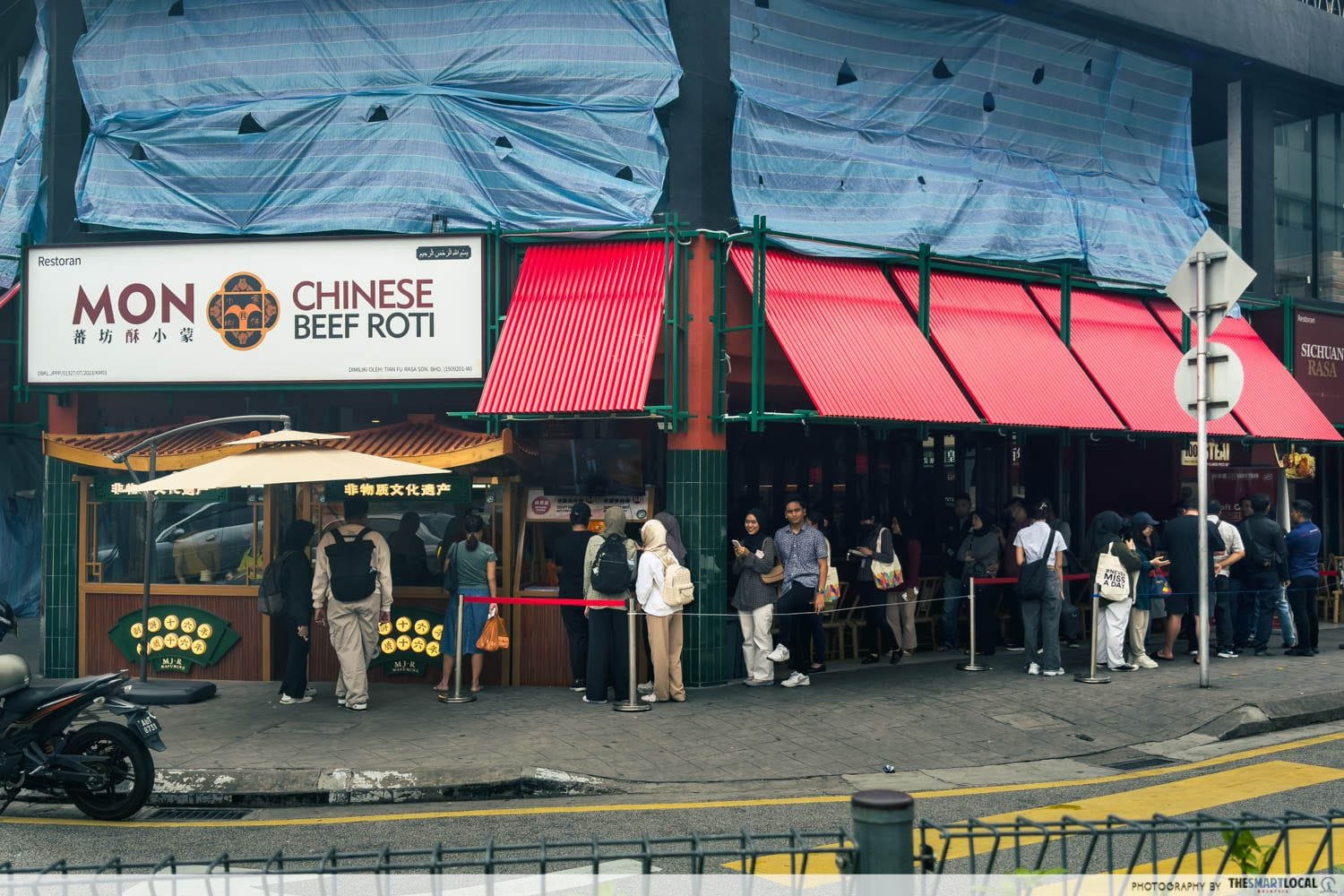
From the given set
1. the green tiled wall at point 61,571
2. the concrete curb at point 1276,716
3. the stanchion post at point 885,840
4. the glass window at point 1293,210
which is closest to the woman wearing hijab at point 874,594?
the concrete curb at point 1276,716

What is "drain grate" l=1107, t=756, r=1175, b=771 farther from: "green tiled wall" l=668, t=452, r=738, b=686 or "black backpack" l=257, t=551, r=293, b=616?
"black backpack" l=257, t=551, r=293, b=616

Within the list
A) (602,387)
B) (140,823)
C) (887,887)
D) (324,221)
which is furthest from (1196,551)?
(887,887)

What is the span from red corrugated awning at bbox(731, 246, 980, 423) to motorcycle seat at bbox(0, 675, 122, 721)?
254 inches

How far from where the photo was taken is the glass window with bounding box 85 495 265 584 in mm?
12820

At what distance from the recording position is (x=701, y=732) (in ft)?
33.4

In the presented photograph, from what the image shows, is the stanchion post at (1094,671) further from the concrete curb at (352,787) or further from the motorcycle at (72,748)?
the motorcycle at (72,748)

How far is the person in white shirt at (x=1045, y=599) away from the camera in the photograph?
41.1 ft

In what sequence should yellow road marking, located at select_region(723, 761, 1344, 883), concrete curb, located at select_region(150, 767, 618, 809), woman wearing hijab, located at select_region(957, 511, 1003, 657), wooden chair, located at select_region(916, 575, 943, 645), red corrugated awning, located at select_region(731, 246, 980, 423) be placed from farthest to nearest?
wooden chair, located at select_region(916, 575, 943, 645) < woman wearing hijab, located at select_region(957, 511, 1003, 657) < red corrugated awning, located at select_region(731, 246, 980, 423) < concrete curb, located at select_region(150, 767, 618, 809) < yellow road marking, located at select_region(723, 761, 1344, 883)

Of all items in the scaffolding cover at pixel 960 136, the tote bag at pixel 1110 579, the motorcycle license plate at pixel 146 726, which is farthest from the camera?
the scaffolding cover at pixel 960 136

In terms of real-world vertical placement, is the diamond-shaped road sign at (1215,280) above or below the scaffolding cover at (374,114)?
below

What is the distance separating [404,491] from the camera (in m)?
12.4

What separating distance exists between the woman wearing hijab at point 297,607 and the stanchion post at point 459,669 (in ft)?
4.23

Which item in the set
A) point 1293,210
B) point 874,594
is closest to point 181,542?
point 874,594

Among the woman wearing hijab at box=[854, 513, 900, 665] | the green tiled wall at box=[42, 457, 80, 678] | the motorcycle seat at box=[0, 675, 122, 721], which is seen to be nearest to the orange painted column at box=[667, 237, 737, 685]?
the woman wearing hijab at box=[854, 513, 900, 665]
